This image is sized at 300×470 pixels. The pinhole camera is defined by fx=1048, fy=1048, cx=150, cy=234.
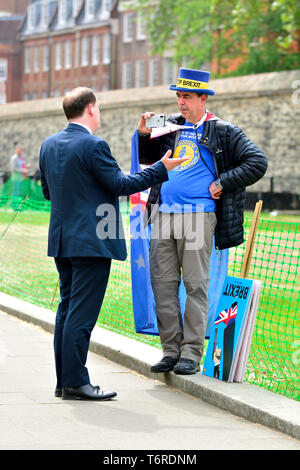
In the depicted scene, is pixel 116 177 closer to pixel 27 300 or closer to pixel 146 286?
pixel 146 286

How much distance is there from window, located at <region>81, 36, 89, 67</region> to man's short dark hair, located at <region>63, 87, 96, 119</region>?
234 ft

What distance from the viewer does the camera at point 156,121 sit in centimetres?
698

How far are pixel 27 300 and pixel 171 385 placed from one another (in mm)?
4709

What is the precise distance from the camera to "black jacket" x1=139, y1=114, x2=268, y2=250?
6.85 m

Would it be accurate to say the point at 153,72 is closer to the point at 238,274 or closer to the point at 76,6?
the point at 76,6

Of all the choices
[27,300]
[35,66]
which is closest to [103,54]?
[35,66]

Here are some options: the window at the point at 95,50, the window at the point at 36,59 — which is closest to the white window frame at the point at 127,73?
the window at the point at 95,50

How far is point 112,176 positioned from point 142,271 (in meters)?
1.15

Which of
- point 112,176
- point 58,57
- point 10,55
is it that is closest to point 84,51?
point 58,57

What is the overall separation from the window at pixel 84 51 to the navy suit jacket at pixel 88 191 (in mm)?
71557

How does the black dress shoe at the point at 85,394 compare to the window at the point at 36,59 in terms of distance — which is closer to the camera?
the black dress shoe at the point at 85,394

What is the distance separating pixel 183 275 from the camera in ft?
23.3

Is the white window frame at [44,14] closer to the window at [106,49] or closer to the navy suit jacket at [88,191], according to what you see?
the window at [106,49]

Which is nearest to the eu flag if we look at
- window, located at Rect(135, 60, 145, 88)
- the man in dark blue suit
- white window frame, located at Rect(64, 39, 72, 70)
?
the man in dark blue suit
